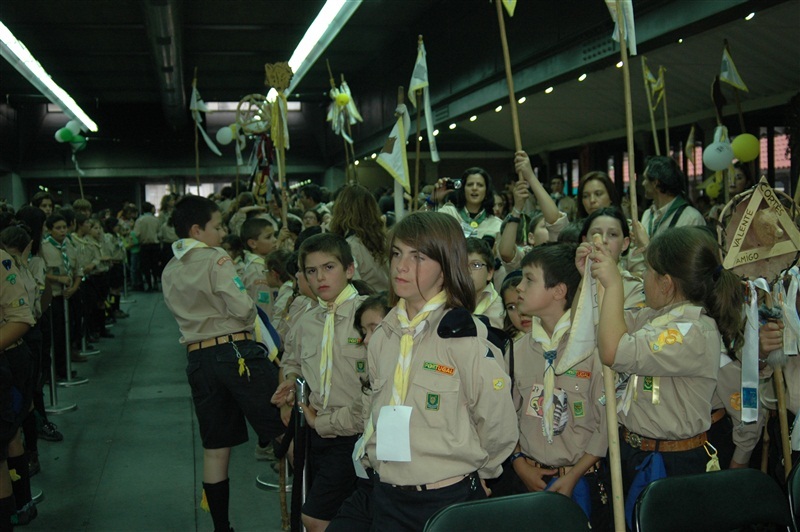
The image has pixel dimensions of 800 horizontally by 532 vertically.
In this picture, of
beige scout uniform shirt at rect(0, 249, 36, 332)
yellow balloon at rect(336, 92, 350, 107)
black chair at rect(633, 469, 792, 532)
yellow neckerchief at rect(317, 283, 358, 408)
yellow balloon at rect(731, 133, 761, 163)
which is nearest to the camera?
black chair at rect(633, 469, 792, 532)

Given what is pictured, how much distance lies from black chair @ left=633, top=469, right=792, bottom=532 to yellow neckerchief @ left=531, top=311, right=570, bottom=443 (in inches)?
20.2

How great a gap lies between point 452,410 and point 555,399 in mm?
529

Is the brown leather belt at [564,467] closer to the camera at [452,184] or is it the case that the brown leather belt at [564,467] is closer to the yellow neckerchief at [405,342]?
the yellow neckerchief at [405,342]

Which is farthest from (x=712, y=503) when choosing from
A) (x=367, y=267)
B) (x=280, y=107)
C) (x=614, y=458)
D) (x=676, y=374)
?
(x=280, y=107)

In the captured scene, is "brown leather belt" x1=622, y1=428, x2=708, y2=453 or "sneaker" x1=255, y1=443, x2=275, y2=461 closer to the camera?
"brown leather belt" x1=622, y1=428, x2=708, y2=453

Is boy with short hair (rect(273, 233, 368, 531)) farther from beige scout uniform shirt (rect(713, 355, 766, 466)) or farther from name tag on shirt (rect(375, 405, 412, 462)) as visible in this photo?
beige scout uniform shirt (rect(713, 355, 766, 466))

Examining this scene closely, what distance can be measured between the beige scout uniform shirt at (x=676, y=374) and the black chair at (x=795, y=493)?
15.1 inches

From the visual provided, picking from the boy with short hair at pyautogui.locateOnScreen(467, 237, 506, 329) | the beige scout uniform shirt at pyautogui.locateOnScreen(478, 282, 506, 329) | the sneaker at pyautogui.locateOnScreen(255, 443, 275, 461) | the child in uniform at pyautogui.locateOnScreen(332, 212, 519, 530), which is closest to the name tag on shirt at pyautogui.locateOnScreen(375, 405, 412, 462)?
the child in uniform at pyautogui.locateOnScreen(332, 212, 519, 530)

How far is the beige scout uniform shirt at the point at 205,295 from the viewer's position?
161 inches

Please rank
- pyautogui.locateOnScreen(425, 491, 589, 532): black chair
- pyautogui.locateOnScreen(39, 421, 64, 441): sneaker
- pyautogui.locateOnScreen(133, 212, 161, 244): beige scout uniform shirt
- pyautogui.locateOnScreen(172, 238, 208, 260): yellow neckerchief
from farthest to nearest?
1. pyautogui.locateOnScreen(133, 212, 161, 244): beige scout uniform shirt
2. pyautogui.locateOnScreen(39, 421, 64, 441): sneaker
3. pyautogui.locateOnScreen(172, 238, 208, 260): yellow neckerchief
4. pyautogui.locateOnScreen(425, 491, 589, 532): black chair

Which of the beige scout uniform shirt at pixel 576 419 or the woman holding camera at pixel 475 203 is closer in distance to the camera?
the beige scout uniform shirt at pixel 576 419

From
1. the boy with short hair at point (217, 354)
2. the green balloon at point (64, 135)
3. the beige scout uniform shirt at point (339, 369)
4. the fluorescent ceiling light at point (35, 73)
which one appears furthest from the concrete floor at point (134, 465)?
the green balloon at point (64, 135)

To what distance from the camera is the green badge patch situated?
2.49 meters

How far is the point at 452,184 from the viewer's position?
17.8ft
